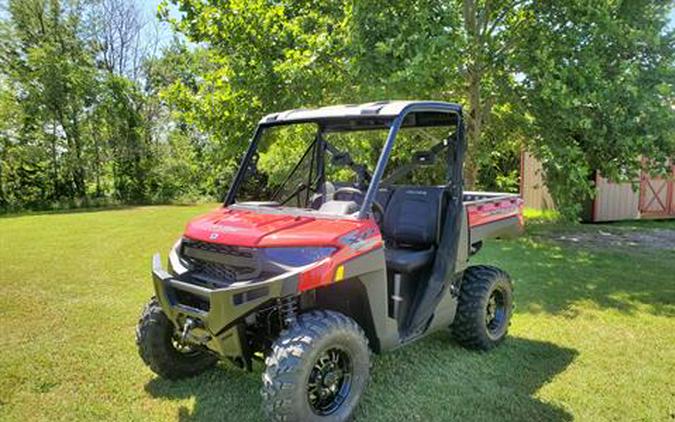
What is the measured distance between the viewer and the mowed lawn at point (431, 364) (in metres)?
3.29

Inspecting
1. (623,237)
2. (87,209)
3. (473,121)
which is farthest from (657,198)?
(87,209)

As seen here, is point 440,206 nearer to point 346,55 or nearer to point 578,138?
point 346,55

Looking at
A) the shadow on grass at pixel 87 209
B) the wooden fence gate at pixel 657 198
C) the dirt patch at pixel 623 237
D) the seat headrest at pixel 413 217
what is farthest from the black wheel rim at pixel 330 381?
the shadow on grass at pixel 87 209

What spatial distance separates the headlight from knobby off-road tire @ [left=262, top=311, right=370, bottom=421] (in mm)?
330

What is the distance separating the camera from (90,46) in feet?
80.0

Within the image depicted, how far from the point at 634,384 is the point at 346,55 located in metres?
5.77

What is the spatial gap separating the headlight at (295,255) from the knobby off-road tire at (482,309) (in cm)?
176

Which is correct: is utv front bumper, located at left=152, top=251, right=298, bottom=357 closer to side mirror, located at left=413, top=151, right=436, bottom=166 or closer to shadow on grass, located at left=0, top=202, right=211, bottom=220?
side mirror, located at left=413, top=151, right=436, bottom=166

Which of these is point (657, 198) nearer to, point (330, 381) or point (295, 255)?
point (330, 381)

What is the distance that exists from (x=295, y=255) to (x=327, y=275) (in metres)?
0.21

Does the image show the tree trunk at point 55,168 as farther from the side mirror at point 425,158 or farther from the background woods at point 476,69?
the side mirror at point 425,158

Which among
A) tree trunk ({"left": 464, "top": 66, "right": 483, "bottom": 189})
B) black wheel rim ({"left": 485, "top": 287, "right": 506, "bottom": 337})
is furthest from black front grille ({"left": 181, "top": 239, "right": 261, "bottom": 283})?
tree trunk ({"left": 464, "top": 66, "right": 483, "bottom": 189})

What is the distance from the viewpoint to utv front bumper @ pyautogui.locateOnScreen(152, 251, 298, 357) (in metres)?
2.67

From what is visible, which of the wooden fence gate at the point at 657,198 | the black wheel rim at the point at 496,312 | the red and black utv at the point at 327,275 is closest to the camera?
the red and black utv at the point at 327,275
